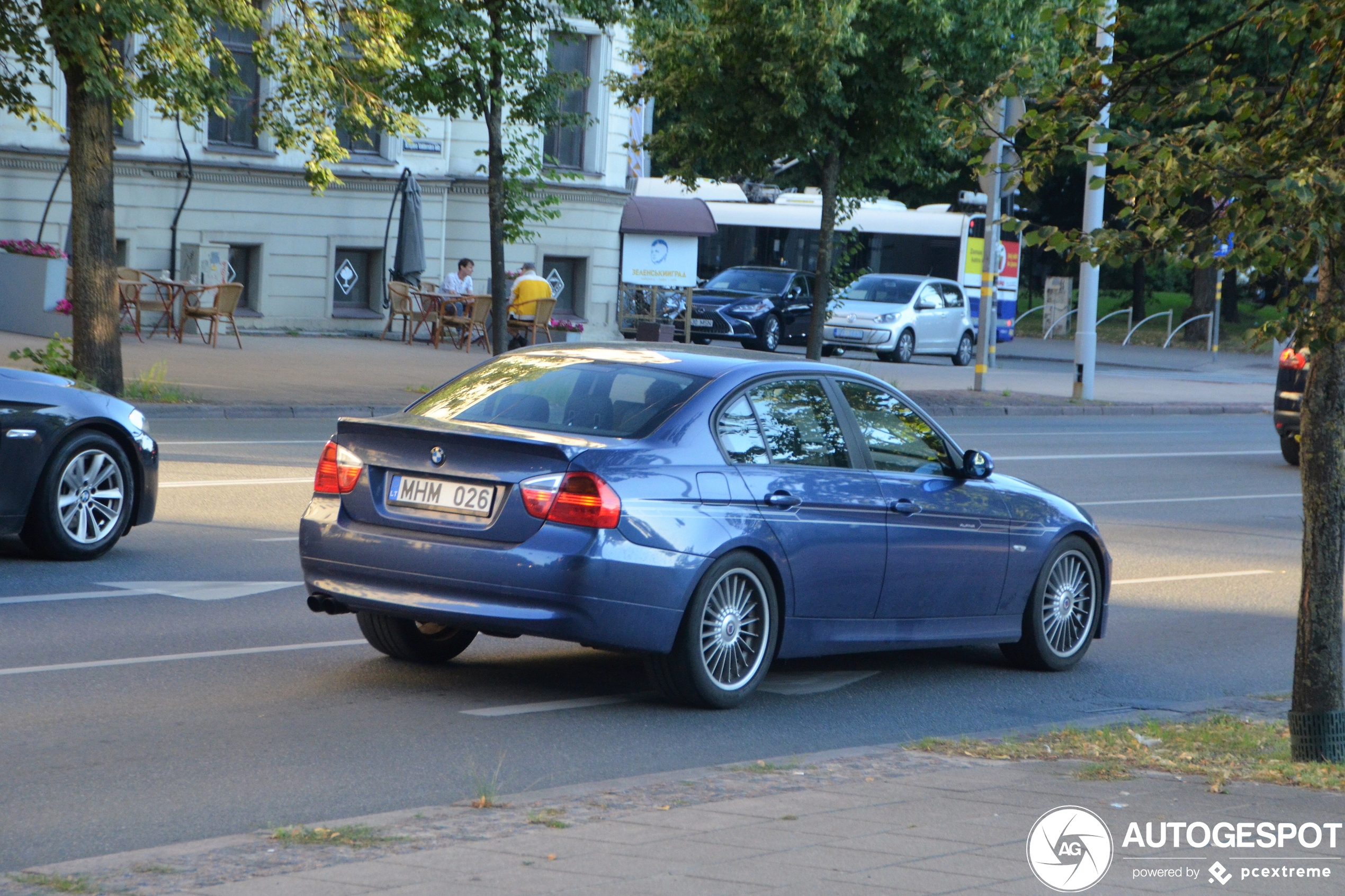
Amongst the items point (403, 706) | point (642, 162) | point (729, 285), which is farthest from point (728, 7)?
point (642, 162)

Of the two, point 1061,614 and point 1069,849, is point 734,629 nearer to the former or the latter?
point 1061,614

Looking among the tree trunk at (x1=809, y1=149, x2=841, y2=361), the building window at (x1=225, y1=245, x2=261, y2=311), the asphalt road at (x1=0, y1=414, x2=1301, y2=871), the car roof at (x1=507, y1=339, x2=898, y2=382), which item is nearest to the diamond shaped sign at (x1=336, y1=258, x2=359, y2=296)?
the building window at (x1=225, y1=245, x2=261, y2=311)

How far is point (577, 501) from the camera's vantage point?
6707 millimetres

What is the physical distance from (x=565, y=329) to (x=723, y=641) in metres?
26.0

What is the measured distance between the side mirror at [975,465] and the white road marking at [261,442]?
8.59 metres

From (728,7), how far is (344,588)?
1921 cm

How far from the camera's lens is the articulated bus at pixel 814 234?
44.1 m

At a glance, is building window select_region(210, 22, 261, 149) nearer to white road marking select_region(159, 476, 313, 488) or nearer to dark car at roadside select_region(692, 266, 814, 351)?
dark car at roadside select_region(692, 266, 814, 351)

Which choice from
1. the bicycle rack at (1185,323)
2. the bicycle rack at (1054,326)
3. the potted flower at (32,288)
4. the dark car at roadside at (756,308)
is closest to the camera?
the potted flower at (32,288)

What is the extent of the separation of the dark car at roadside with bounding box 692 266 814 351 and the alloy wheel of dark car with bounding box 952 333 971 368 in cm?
360

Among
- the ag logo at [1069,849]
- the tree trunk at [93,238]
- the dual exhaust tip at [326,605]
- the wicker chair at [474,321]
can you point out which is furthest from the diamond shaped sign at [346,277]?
the ag logo at [1069,849]

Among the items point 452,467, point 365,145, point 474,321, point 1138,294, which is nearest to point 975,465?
point 452,467

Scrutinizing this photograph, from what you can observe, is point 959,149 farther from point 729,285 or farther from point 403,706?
point 729,285

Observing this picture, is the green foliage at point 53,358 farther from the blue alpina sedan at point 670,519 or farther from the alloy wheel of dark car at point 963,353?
the alloy wheel of dark car at point 963,353
